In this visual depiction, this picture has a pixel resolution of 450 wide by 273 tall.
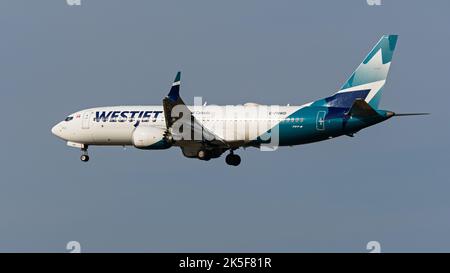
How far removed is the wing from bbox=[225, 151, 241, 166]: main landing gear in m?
2.26

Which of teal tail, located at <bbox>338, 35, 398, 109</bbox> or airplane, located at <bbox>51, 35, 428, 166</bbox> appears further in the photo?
teal tail, located at <bbox>338, 35, 398, 109</bbox>

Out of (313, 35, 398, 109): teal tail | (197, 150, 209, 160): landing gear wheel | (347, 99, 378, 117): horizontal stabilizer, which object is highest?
(313, 35, 398, 109): teal tail

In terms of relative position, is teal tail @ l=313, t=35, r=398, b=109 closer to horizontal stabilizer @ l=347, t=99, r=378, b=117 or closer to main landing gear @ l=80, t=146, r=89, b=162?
horizontal stabilizer @ l=347, t=99, r=378, b=117

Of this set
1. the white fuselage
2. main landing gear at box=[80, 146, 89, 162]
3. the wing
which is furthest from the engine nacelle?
main landing gear at box=[80, 146, 89, 162]

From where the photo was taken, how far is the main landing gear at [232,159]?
80.9 meters

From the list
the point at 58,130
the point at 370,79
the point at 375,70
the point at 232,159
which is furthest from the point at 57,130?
the point at 375,70

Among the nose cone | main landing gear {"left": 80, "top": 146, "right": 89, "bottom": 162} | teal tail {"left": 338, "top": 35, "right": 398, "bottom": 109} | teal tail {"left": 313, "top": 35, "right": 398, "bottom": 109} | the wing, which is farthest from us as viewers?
the nose cone

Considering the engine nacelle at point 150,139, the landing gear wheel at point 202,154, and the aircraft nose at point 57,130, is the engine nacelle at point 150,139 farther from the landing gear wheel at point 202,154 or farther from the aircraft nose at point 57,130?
the aircraft nose at point 57,130

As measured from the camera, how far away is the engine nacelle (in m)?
76.8

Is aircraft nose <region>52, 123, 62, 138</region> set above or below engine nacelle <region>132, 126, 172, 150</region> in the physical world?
above

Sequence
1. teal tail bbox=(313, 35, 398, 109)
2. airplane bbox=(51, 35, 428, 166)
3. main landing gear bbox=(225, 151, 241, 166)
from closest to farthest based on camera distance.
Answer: airplane bbox=(51, 35, 428, 166) < teal tail bbox=(313, 35, 398, 109) < main landing gear bbox=(225, 151, 241, 166)

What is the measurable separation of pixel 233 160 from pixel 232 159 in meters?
0.09
